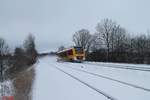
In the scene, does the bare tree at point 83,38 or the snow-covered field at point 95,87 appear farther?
the bare tree at point 83,38

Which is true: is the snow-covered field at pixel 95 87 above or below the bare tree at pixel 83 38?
below

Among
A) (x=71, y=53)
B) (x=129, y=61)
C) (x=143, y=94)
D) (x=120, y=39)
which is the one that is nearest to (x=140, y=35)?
(x=120, y=39)

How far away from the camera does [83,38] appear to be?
396 ft

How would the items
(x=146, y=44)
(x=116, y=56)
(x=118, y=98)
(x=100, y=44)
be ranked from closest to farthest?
(x=118, y=98) → (x=116, y=56) → (x=100, y=44) → (x=146, y=44)

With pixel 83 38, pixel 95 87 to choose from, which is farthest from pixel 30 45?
pixel 95 87

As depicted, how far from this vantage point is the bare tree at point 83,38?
11904 centimetres

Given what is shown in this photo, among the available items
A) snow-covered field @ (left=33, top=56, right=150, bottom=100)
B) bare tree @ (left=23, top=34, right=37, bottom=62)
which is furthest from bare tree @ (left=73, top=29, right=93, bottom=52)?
snow-covered field @ (left=33, top=56, right=150, bottom=100)

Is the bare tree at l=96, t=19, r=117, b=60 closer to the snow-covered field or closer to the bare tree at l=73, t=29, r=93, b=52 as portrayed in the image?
the bare tree at l=73, t=29, r=93, b=52

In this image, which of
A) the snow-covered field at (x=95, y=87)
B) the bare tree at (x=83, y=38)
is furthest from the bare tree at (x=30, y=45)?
the snow-covered field at (x=95, y=87)

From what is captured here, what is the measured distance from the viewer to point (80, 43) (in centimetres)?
12000

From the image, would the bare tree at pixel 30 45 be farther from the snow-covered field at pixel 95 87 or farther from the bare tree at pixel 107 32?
the snow-covered field at pixel 95 87

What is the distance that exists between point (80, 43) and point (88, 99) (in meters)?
109

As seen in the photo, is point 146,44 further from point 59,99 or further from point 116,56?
point 59,99

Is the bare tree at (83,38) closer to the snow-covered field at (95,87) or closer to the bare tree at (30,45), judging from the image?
the bare tree at (30,45)
